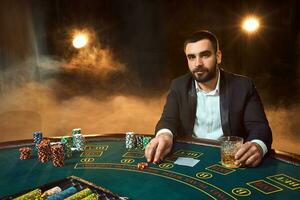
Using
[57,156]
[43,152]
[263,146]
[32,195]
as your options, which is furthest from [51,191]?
[263,146]

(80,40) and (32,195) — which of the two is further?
(80,40)

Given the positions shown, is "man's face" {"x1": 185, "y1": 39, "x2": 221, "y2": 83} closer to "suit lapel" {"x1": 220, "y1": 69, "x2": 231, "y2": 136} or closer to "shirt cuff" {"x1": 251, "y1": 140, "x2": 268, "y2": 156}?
"suit lapel" {"x1": 220, "y1": 69, "x2": 231, "y2": 136}

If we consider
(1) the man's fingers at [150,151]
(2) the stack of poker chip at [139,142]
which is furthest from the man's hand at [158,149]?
(2) the stack of poker chip at [139,142]

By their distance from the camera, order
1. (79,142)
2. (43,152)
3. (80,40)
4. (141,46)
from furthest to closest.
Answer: (141,46), (80,40), (79,142), (43,152)

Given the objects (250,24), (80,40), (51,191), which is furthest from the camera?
(80,40)

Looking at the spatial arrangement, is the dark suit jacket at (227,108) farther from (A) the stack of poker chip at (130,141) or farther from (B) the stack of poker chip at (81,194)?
(B) the stack of poker chip at (81,194)

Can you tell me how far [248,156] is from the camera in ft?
7.10

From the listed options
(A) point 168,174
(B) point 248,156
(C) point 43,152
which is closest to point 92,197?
(A) point 168,174

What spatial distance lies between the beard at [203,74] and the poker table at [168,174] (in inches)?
27.7

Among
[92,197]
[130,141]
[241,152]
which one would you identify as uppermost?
[130,141]

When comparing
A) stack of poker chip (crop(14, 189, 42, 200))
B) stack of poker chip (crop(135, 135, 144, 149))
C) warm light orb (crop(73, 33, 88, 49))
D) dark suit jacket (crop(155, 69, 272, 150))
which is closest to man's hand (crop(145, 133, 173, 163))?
stack of poker chip (crop(135, 135, 144, 149))

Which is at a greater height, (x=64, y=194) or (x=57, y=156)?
(x=57, y=156)

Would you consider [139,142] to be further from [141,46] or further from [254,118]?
[141,46]

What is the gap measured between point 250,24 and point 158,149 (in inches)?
136
